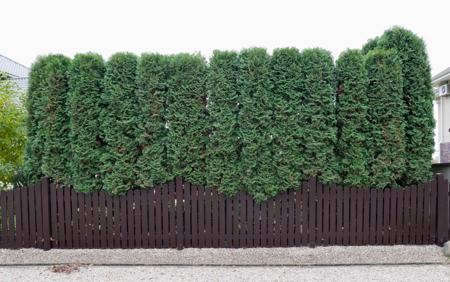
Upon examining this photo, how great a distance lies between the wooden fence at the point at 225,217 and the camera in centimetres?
391

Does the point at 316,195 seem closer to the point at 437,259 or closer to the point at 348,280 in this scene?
the point at 348,280

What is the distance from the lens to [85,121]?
3.88 metres

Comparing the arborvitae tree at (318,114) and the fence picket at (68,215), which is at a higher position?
the arborvitae tree at (318,114)

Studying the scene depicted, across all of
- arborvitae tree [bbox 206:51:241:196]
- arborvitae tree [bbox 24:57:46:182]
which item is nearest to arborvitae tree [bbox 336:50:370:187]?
arborvitae tree [bbox 206:51:241:196]

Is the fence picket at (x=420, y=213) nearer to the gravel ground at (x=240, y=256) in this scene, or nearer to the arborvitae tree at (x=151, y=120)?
the gravel ground at (x=240, y=256)

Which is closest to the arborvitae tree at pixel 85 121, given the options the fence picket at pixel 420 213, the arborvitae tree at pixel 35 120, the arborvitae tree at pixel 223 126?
the arborvitae tree at pixel 35 120

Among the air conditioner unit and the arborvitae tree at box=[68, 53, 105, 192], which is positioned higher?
the air conditioner unit

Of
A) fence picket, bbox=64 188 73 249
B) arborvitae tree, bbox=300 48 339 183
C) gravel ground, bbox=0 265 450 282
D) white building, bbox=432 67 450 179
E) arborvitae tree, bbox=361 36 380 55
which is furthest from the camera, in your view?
white building, bbox=432 67 450 179

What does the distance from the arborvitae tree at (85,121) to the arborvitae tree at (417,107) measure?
4.85 meters

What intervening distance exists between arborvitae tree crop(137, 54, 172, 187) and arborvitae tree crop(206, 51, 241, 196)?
72 centimetres

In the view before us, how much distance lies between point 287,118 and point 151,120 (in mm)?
2095

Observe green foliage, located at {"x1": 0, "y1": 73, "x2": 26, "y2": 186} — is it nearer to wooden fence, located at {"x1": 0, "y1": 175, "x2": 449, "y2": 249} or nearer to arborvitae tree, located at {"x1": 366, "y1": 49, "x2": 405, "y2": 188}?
wooden fence, located at {"x1": 0, "y1": 175, "x2": 449, "y2": 249}

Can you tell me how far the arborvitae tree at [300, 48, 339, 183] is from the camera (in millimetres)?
3840

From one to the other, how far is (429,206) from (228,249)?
127 inches
